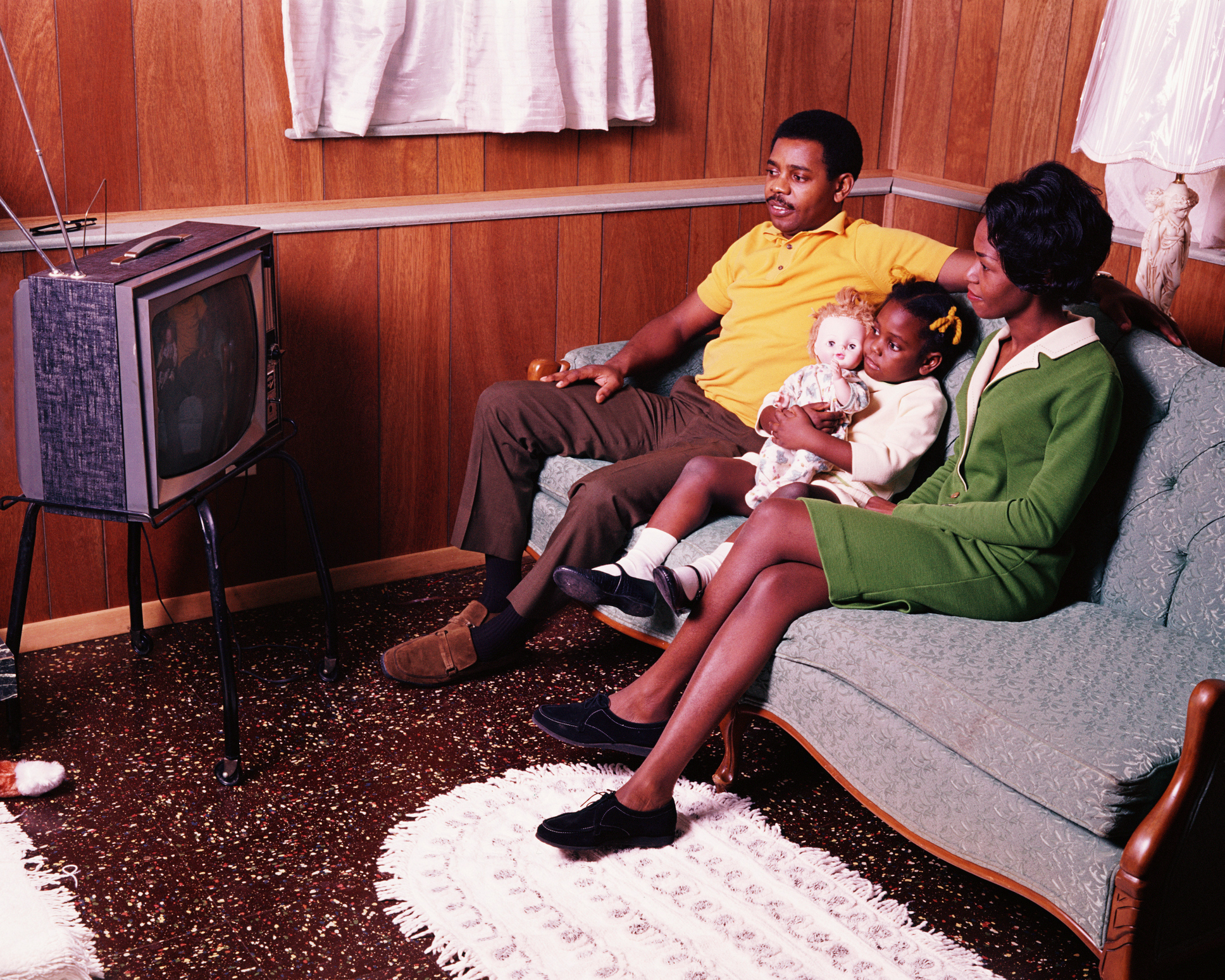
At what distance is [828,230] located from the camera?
8.34 ft

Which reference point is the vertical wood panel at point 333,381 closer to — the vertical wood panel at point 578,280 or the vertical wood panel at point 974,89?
the vertical wood panel at point 578,280

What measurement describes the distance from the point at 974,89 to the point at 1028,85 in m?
0.19

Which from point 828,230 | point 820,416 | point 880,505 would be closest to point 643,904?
point 880,505

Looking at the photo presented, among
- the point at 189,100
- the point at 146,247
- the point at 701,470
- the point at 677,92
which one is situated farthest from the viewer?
the point at 677,92

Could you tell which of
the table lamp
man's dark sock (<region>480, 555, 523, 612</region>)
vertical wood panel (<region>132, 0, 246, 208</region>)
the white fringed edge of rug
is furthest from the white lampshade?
the white fringed edge of rug

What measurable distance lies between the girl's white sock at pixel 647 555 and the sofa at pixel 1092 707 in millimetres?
25

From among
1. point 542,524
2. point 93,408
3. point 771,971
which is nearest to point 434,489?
point 542,524

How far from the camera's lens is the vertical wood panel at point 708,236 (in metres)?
3.15

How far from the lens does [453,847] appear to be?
1.96 meters

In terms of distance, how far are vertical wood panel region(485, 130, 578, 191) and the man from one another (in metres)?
0.53

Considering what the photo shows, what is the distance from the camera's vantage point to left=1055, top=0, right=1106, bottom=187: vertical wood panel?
2.72 m

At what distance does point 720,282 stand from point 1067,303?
886 mm

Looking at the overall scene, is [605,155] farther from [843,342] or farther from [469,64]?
[843,342]

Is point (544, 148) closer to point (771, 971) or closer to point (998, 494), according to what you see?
point (998, 494)
